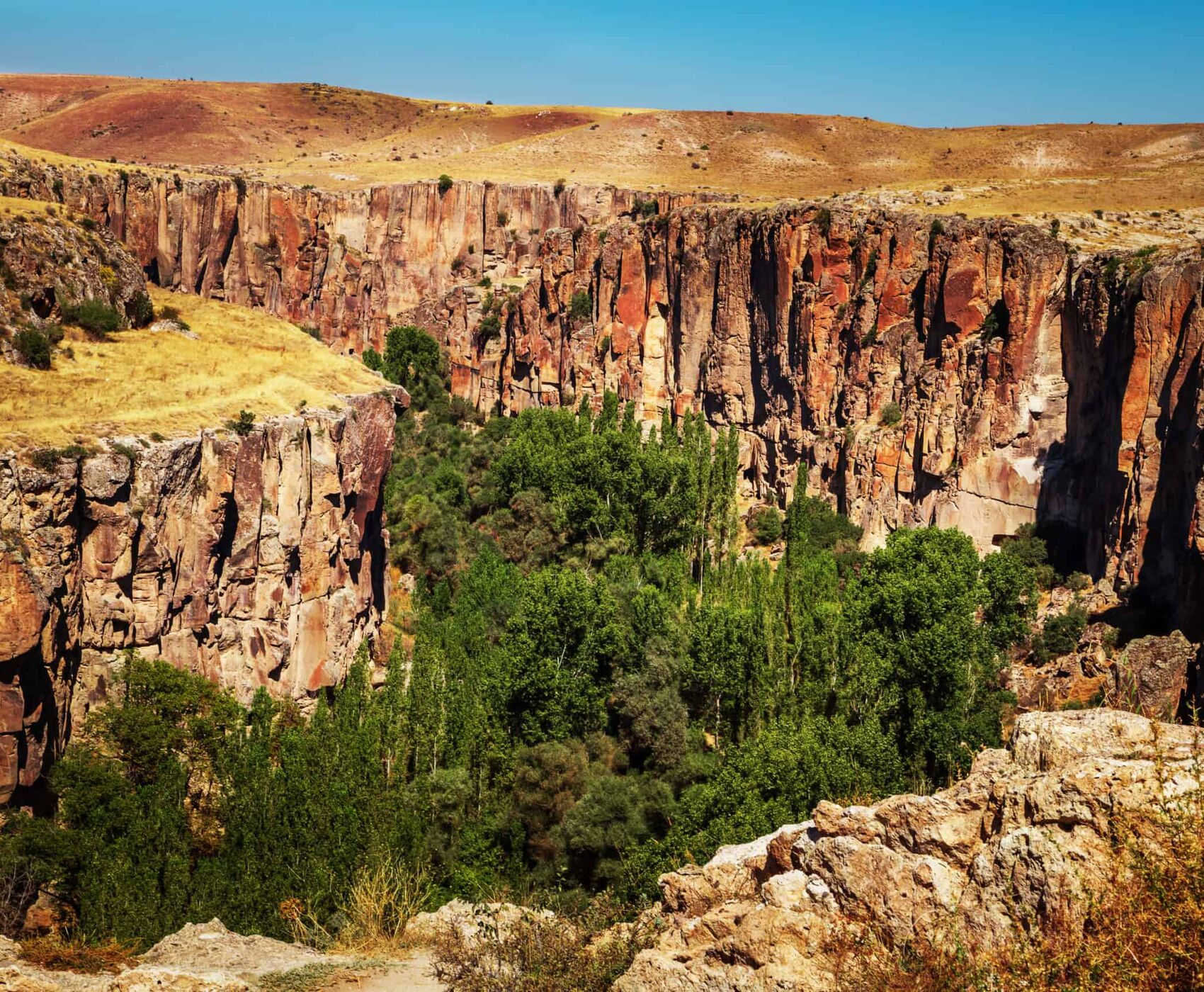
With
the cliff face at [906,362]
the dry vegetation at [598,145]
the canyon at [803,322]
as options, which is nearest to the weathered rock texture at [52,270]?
the canyon at [803,322]

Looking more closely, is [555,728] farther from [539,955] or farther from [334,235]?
[334,235]

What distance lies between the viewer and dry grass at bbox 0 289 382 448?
127ft

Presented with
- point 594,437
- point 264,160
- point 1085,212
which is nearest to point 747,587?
point 594,437

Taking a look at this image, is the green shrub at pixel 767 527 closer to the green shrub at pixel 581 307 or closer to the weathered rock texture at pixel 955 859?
the green shrub at pixel 581 307

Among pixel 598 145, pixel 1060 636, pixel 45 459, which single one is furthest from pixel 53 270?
pixel 598 145

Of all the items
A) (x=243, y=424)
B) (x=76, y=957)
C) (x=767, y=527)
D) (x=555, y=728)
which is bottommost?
(x=555, y=728)

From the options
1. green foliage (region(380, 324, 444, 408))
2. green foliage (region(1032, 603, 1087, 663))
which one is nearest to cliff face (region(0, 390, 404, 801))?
green foliage (region(1032, 603, 1087, 663))

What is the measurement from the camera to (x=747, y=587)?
55.0 metres

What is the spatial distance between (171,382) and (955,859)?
125 feet

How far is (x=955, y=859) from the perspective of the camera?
1366cm

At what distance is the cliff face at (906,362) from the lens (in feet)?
158

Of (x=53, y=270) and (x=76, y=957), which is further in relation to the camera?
(x=53, y=270)

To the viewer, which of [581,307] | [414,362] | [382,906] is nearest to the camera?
[382,906]

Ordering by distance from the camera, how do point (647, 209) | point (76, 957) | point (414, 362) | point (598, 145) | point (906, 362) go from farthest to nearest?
point (598, 145)
point (647, 209)
point (414, 362)
point (906, 362)
point (76, 957)
